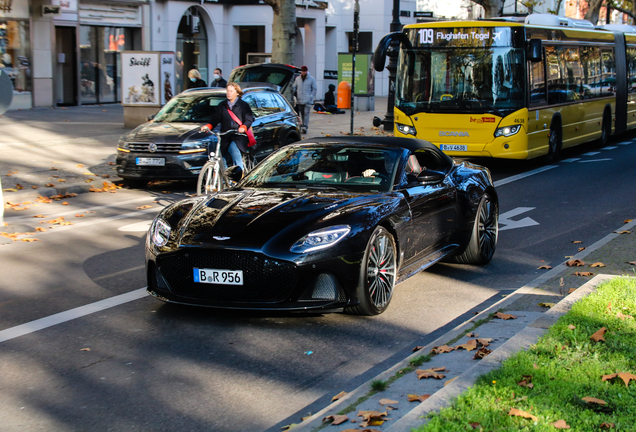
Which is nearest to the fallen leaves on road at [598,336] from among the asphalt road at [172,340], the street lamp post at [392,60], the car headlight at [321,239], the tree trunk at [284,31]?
the asphalt road at [172,340]

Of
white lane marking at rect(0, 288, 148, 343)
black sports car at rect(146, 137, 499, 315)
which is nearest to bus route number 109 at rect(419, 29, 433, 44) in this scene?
black sports car at rect(146, 137, 499, 315)

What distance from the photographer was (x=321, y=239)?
19.5 ft

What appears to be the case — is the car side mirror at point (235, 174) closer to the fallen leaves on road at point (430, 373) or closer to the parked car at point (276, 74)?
the fallen leaves on road at point (430, 373)

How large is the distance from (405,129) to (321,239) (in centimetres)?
1112

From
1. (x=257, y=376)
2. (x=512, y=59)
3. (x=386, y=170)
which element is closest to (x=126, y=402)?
(x=257, y=376)

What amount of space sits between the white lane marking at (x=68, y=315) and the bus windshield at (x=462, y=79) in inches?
406

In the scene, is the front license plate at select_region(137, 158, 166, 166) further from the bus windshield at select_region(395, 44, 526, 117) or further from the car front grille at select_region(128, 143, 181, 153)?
the bus windshield at select_region(395, 44, 526, 117)

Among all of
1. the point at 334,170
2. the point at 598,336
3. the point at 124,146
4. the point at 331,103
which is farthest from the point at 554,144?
the point at 331,103

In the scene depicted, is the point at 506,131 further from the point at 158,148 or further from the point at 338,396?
the point at 338,396

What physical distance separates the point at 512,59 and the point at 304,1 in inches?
943

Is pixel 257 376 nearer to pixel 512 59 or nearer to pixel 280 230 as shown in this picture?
pixel 280 230

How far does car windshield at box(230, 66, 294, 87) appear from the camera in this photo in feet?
75.8

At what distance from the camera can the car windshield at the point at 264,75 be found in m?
23.1

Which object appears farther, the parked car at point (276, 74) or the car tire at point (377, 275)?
the parked car at point (276, 74)
